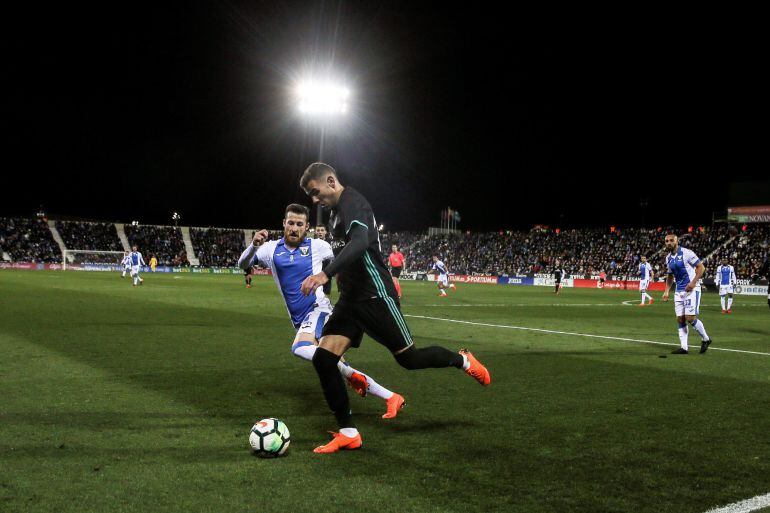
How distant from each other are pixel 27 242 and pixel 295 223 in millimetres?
76149

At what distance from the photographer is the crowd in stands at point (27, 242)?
71.1 m

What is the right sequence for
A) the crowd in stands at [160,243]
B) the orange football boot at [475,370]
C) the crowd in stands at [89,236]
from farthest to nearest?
the crowd in stands at [160,243], the crowd in stands at [89,236], the orange football boot at [475,370]

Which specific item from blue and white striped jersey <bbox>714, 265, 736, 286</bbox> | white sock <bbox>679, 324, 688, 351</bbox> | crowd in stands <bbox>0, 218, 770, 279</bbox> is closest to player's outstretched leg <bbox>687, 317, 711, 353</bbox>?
white sock <bbox>679, 324, 688, 351</bbox>

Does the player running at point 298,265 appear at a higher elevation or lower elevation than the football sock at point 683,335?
higher

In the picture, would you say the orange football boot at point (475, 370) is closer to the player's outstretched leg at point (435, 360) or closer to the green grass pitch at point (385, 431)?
the player's outstretched leg at point (435, 360)

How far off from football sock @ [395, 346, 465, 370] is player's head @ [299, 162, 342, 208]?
1.39m

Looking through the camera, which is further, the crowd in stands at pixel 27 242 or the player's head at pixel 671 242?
the crowd in stands at pixel 27 242

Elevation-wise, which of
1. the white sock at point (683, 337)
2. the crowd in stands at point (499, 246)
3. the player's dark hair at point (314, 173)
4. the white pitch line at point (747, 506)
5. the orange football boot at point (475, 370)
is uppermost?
the crowd in stands at point (499, 246)

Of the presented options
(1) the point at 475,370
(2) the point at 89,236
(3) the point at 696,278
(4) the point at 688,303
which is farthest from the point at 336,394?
(2) the point at 89,236

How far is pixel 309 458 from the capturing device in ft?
16.0

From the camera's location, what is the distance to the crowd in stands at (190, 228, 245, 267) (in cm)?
8331

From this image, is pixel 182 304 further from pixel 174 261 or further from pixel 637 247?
pixel 174 261

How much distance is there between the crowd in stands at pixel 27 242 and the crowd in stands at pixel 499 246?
10 centimetres

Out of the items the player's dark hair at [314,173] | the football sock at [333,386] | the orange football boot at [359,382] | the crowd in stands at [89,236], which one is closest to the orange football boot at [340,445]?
the football sock at [333,386]
